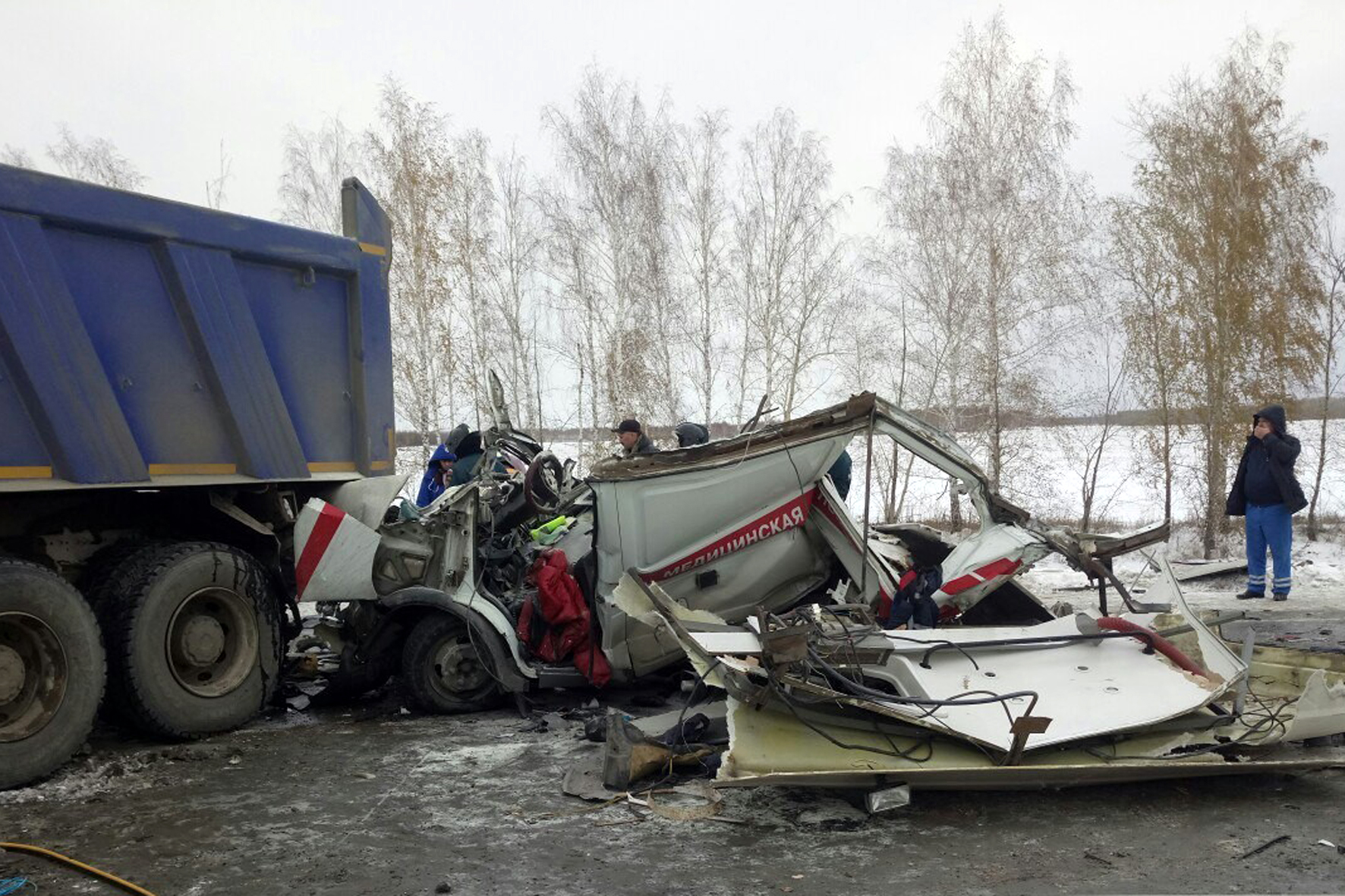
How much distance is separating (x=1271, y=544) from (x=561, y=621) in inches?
281

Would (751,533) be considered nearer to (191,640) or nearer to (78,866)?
(191,640)

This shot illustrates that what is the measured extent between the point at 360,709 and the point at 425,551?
1.07 metres

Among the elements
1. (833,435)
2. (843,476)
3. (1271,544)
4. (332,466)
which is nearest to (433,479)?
(332,466)

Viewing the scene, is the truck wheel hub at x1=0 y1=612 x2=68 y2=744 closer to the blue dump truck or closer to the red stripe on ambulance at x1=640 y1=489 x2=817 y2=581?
the blue dump truck

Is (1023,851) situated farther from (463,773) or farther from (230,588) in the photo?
(230,588)

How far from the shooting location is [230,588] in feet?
17.4

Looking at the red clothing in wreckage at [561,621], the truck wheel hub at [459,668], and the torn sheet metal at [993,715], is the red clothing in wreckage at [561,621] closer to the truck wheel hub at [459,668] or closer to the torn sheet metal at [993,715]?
the truck wheel hub at [459,668]

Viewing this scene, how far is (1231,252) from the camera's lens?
13602mm

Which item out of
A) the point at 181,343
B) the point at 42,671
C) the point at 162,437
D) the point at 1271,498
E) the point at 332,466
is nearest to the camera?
the point at 42,671

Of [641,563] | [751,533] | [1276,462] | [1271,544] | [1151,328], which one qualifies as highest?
[1151,328]

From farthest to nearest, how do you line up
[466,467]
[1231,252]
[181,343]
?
1. [1231,252]
2. [466,467]
3. [181,343]

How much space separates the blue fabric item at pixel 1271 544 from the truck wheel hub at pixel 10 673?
949cm

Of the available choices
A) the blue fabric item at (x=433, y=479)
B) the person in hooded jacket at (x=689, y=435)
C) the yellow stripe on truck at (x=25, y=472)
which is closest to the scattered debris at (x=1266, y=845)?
the person in hooded jacket at (x=689, y=435)

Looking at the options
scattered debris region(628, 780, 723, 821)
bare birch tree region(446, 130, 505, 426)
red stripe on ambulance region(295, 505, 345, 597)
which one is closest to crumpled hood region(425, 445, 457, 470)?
red stripe on ambulance region(295, 505, 345, 597)
